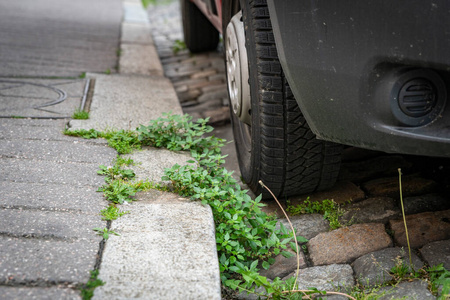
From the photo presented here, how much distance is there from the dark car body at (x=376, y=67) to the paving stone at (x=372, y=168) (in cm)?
86

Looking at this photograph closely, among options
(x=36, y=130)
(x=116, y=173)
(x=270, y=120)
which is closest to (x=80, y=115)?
(x=36, y=130)

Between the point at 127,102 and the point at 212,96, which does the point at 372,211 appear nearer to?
the point at 127,102

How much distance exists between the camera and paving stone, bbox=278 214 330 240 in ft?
6.72

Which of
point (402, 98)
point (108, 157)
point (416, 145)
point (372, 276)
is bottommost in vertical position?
point (372, 276)

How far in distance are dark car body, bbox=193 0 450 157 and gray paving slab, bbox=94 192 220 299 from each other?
23.2 inches

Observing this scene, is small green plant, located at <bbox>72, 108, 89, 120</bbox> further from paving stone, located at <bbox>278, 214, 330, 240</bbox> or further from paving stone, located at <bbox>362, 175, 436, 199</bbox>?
paving stone, located at <bbox>362, 175, 436, 199</bbox>

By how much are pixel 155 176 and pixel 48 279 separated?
2.67 ft

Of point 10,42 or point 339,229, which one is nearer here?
point 339,229

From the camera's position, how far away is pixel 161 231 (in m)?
1.72

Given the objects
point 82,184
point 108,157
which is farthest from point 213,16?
point 82,184

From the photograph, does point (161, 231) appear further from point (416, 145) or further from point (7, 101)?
point (7, 101)

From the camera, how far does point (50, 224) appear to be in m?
1.69

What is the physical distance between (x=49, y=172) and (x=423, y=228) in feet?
4.98

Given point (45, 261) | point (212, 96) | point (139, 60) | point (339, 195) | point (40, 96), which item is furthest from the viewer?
point (139, 60)
